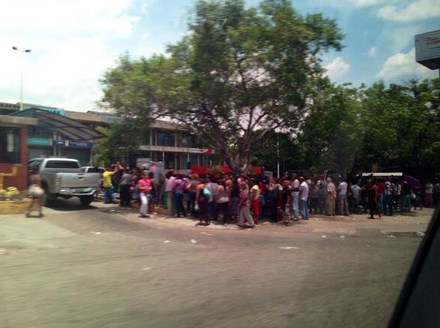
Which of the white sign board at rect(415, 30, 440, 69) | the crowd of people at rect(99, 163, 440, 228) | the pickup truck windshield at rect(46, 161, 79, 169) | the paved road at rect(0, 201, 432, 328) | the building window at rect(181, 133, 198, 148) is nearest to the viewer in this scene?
the white sign board at rect(415, 30, 440, 69)

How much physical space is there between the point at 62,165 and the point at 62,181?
1741 millimetres

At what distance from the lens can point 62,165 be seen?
14930 millimetres

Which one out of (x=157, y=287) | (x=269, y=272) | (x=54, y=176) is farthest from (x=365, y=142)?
(x=54, y=176)

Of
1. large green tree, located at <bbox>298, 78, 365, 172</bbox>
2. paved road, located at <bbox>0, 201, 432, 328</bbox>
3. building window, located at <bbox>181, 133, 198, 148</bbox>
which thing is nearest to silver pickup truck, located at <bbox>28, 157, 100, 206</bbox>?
paved road, located at <bbox>0, 201, 432, 328</bbox>

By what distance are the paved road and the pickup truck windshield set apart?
3073 mm

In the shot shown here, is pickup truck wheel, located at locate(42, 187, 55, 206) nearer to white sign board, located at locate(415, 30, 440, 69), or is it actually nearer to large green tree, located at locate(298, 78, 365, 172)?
large green tree, located at locate(298, 78, 365, 172)

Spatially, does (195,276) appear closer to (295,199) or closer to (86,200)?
(295,199)

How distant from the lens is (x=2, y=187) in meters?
8.66

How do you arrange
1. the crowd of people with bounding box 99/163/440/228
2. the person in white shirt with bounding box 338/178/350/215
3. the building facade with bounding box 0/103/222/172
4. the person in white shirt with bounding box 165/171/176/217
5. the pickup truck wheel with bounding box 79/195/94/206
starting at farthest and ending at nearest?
1. the person in white shirt with bounding box 165/171/176/217
2. the pickup truck wheel with bounding box 79/195/94/206
3. the crowd of people with bounding box 99/163/440/228
4. the person in white shirt with bounding box 338/178/350/215
5. the building facade with bounding box 0/103/222/172

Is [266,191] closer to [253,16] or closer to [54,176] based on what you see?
[253,16]

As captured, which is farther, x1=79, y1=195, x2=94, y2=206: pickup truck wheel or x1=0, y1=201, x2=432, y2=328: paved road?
x1=79, y1=195, x2=94, y2=206: pickup truck wheel

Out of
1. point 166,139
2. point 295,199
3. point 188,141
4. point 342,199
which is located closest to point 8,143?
point 166,139

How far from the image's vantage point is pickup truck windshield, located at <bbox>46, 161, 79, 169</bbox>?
14179mm

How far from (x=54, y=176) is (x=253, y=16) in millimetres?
7528
